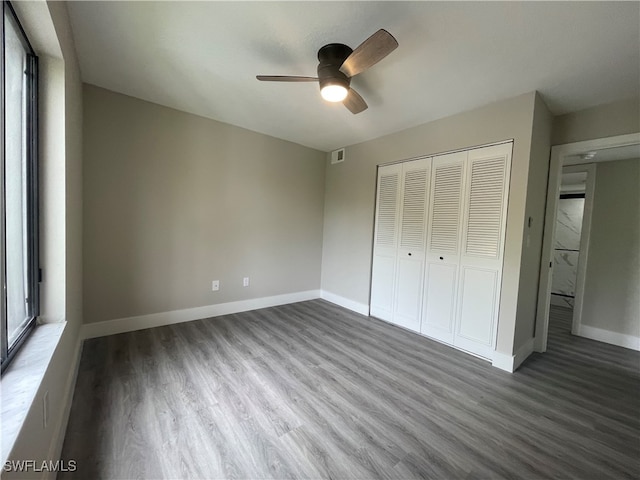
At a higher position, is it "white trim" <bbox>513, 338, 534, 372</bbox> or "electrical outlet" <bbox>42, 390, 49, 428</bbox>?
"electrical outlet" <bbox>42, 390, 49, 428</bbox>

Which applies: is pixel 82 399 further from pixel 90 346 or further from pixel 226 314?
pixel 226 314

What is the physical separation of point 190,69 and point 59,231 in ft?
5.19

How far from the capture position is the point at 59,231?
5.06 feet

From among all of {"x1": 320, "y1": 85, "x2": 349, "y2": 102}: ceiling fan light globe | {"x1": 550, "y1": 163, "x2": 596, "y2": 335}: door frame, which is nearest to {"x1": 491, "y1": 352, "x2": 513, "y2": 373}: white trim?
{"x1": 550, "y1": 163, "x2": 596, "y2": 335}: door frame

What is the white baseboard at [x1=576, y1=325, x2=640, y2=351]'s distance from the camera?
9.68ft

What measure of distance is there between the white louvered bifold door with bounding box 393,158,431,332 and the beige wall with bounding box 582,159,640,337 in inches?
87.8

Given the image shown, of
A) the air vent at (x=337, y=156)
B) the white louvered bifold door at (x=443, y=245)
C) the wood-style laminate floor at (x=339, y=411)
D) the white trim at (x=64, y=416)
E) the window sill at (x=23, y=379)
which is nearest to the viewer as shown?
the window sill at (x=23, y=379)

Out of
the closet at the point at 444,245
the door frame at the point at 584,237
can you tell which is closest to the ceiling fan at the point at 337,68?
the closet at the point at 444,245

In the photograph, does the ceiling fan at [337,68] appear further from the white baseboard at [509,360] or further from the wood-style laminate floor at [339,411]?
the white baseboard at [509,360]

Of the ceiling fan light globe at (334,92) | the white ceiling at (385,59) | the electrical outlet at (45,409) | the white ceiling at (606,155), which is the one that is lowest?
the electrical outlet at (45,409)

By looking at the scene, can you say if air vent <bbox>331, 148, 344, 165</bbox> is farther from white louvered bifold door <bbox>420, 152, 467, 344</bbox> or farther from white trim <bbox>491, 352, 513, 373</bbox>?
white trim <bbox>491, 352, 513, 373</bbox>

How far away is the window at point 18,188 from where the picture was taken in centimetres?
108

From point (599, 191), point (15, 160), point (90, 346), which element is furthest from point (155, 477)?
point (599, 191)

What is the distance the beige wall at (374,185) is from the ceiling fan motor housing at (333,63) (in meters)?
1.51
